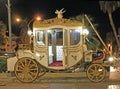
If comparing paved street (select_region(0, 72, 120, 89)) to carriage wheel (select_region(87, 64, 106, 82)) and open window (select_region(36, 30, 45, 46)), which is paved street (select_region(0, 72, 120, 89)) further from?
open window (select_region(36, 30, 45, 46))

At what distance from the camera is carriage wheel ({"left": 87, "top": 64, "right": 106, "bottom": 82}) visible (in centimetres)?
1759

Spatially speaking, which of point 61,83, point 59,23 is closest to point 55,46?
point 59,23

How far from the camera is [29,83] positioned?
1773 cm

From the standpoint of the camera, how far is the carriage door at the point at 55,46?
18.3m

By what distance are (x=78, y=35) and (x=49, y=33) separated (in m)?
A: 1.20

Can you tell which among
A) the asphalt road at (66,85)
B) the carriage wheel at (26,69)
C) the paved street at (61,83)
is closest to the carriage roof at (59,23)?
the carriage wheel at (26,69)

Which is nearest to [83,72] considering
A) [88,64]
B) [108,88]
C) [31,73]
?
[88,64]

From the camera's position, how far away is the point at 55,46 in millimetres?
18500

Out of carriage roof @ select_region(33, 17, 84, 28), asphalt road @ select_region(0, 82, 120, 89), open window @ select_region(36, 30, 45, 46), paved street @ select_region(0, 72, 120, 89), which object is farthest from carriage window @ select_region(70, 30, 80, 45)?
asphalt road @ select_region(0, 82, 120, 89)

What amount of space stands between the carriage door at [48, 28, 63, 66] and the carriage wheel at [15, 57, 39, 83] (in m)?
0.74

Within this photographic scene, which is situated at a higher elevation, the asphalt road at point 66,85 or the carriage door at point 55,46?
the carriage door at point 55,46

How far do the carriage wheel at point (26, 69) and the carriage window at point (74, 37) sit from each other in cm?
171

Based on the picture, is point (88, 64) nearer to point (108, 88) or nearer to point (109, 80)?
point (109, 80)

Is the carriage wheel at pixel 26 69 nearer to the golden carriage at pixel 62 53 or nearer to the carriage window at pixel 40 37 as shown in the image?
the golden carriage at pixel 62 53
